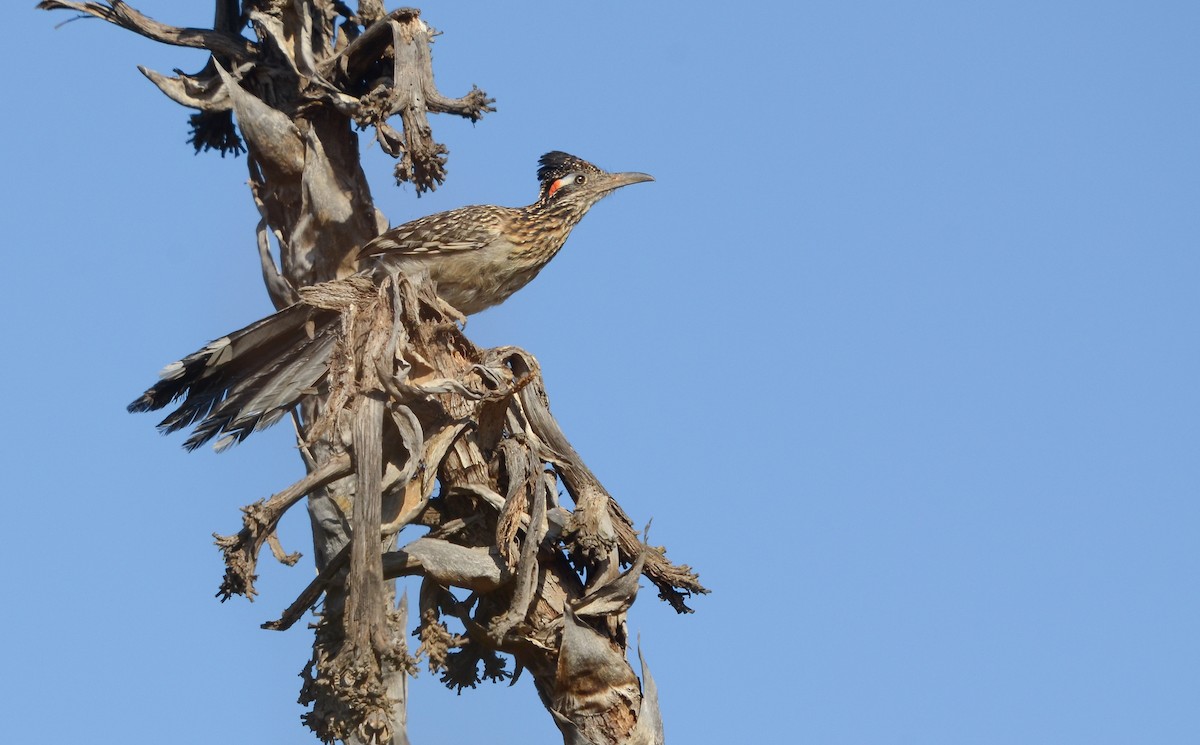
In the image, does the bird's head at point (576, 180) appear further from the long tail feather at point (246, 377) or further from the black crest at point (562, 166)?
the long tail feather at point (246, 377)

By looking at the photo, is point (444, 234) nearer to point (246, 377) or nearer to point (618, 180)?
point (618, 180)

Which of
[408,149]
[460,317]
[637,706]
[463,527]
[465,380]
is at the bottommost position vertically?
[637,706]

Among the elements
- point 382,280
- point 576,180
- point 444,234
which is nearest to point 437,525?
point 382,280

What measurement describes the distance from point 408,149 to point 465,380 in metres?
1.40

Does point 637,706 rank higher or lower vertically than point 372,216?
lower

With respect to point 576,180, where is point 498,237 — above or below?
below

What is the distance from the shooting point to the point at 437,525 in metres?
6.38

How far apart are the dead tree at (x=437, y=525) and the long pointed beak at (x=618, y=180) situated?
238 cm

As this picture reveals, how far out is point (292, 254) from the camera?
25.6 ft

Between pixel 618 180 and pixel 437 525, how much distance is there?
3.91 metres

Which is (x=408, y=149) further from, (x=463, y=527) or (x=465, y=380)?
(x=463, y=527)

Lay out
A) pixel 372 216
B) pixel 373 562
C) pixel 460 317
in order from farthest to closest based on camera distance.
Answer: pixel 372 216 < pixel 460 317 < pixel 373 562

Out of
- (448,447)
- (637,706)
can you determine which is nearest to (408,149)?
(448,447)

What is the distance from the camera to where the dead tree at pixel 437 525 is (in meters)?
5.49
